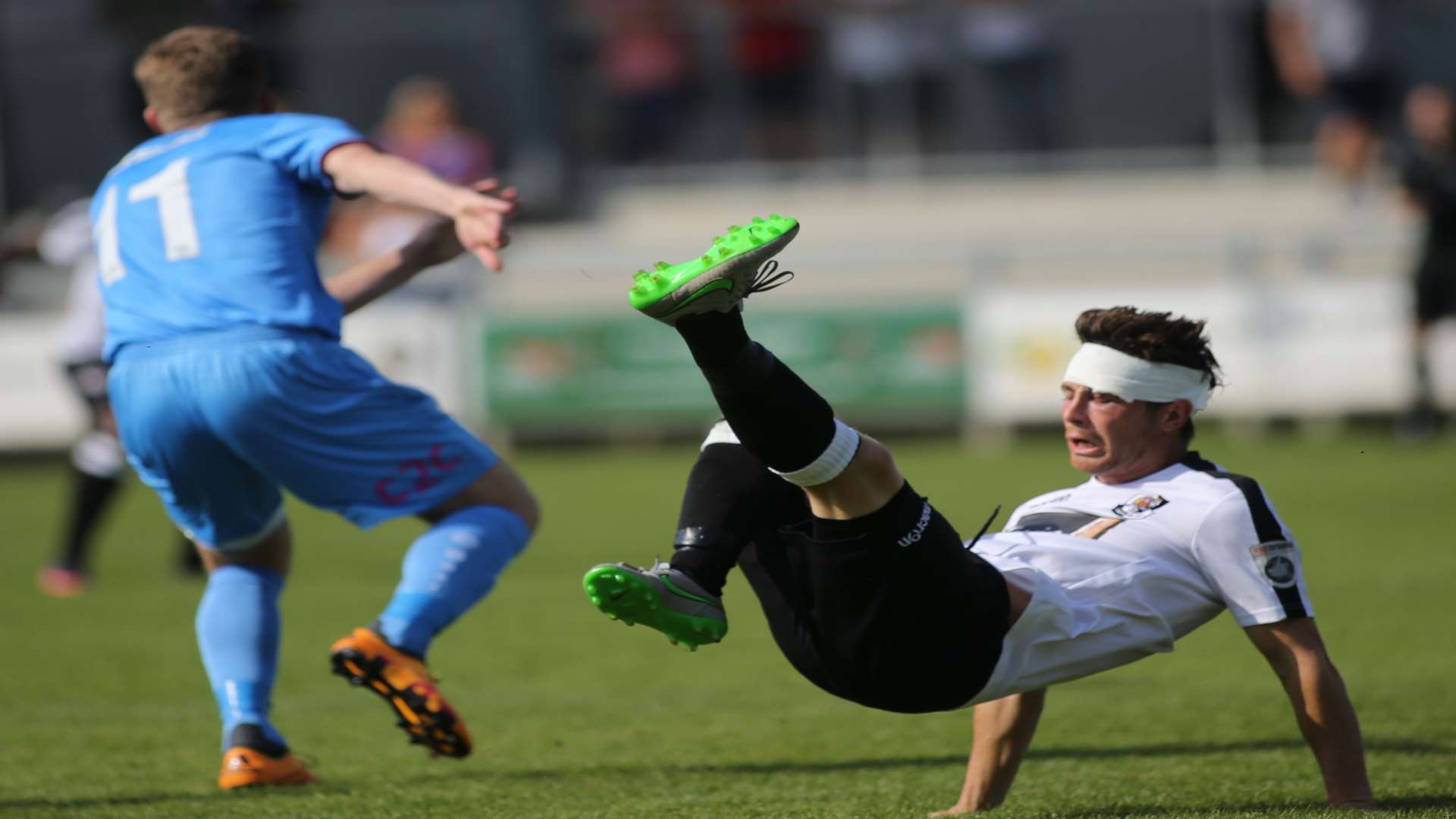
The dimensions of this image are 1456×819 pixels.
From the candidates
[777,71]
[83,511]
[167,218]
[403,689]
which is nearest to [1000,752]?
[403,689]

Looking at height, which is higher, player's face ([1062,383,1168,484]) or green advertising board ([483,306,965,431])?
player's face ([1062,383,1168,484])

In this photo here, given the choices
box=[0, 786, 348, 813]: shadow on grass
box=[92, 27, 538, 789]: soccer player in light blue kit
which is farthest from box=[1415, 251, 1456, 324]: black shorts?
box=[0, 786, 348, 813]: shadow on grass

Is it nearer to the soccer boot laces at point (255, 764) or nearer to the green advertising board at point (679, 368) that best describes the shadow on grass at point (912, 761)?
the soccer boot laces at point (255, 764)

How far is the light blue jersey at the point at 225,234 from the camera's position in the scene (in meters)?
4.40

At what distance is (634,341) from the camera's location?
1498 cm

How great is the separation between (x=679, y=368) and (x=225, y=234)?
1043 centimetres

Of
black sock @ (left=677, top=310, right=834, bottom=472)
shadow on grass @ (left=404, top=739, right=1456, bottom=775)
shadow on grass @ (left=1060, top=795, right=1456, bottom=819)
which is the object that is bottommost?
shadow on grass @ (left=404, top=739, right=1456, bottom=775)

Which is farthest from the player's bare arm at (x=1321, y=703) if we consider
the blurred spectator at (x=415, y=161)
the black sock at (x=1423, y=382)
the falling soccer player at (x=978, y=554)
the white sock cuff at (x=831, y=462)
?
the blurred spectator at (x=415, y=161)

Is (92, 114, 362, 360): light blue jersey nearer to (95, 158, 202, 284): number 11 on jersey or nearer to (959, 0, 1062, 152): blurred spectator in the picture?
(95, 158, 202, 284): number 11 on jersey

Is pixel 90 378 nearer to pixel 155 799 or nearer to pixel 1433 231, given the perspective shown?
pixel 155 799

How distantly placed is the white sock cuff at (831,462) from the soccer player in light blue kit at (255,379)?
103 cm

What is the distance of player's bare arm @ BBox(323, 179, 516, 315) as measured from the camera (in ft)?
15.4

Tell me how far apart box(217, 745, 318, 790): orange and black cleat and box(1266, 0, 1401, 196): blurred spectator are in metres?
16.8

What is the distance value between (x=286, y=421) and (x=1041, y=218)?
665 inches
